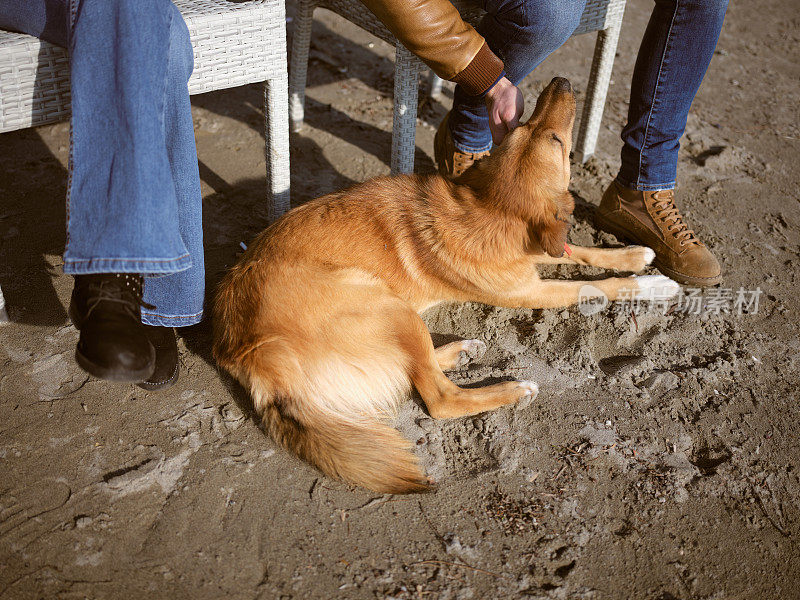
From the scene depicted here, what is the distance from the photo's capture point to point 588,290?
288 cm

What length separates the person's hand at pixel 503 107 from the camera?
258 cm

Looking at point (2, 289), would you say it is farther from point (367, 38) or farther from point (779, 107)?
point (779, 107)

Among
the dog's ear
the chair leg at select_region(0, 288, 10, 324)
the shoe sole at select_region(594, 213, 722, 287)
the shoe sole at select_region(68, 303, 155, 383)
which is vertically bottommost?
the chair leg at select_region(0, 288, 10, 324)

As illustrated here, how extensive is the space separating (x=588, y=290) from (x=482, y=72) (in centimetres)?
114

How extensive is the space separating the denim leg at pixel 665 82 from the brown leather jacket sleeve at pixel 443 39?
902mm

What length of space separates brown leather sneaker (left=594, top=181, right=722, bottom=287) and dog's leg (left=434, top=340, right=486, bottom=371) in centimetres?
118

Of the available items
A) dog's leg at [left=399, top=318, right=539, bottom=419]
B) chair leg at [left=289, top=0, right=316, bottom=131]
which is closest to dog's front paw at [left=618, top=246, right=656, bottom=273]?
dog's leg at [left=399, top=318, right=539, bottom=419]

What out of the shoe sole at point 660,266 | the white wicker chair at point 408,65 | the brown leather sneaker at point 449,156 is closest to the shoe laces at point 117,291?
the white wicker chair at point 408,65

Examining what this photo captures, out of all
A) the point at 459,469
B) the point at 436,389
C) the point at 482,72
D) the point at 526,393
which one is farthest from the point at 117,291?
the point at 482,72

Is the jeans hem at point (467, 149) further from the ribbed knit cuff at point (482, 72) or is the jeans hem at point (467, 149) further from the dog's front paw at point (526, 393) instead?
the dog's front paw at point (526, 393)

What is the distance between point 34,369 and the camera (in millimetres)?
2393

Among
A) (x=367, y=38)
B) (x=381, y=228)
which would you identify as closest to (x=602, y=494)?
(x=381, y=228)

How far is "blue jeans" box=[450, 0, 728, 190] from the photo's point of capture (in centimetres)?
278
